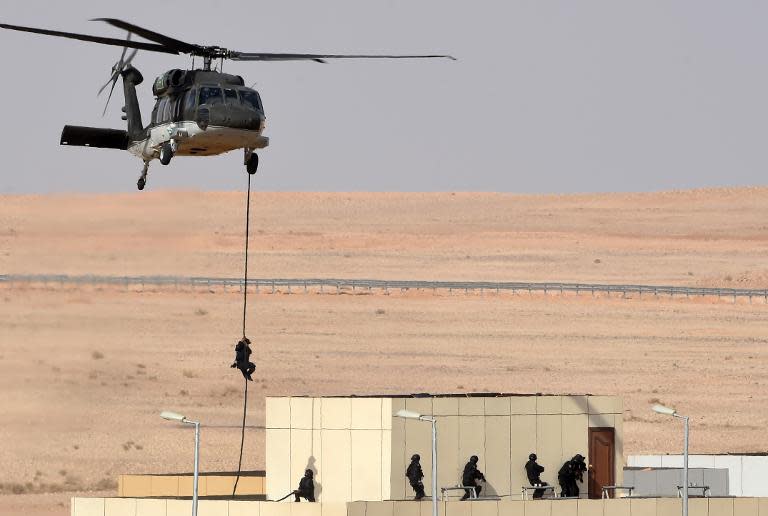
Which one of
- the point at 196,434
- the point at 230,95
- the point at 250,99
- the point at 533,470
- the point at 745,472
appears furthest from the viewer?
the point at 745,472

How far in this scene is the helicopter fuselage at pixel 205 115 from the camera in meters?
49.8

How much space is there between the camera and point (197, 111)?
5000cm

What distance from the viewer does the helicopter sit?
4978 centimetres

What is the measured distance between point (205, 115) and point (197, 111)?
34cm

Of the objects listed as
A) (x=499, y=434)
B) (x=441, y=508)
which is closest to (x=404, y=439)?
(x=441, y=508)

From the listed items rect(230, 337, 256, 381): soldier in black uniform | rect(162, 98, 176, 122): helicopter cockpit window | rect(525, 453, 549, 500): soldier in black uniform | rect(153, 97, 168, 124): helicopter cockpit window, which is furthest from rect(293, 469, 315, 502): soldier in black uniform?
rect(153, 97, 168, 124): helicopter cockpit window

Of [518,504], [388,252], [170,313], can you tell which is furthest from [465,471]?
[388,252]

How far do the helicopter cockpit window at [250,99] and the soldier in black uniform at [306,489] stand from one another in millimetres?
10020

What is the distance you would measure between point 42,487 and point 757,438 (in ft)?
124

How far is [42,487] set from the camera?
91250 millimetres

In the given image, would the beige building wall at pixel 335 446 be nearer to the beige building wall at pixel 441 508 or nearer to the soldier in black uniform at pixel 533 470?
the beige building wall at pixel 441 508

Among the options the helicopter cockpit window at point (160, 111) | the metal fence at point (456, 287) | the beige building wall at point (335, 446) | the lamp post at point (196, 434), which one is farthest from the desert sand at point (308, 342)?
the lamp post at point (196, 434)

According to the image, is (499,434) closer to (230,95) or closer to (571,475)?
(571,475)

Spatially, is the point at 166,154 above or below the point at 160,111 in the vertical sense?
below
